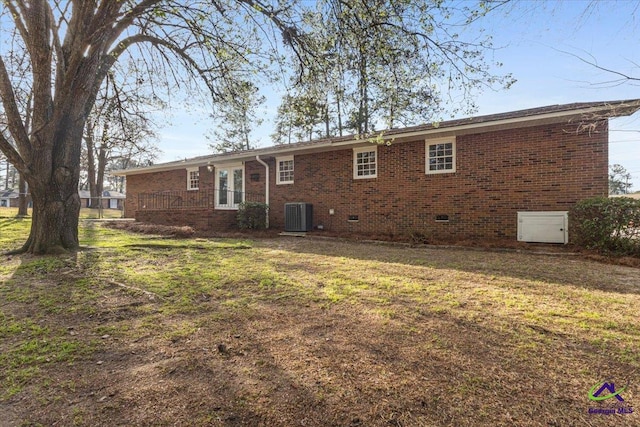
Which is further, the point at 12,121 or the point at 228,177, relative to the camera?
the point at 228,177

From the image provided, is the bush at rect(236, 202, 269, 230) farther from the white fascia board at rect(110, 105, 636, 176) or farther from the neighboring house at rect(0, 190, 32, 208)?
the neighboring house at rect(0, 190, 32, 208)

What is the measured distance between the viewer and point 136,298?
3.69 metres

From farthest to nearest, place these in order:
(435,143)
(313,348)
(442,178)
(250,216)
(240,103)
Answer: (250,216) < (435,143) < (442,178) < (240,103) < (313,348)

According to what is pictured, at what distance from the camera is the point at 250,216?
478 inches

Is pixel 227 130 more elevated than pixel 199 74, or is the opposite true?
pixel 227 130

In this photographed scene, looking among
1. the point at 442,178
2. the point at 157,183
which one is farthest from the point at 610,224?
the point at 157,183

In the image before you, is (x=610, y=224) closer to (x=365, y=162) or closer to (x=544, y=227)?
(x=544, y=227)

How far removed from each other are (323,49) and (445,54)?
2.03 metres

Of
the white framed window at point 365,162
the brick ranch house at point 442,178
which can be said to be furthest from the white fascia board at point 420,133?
the white framed window at point 365,162

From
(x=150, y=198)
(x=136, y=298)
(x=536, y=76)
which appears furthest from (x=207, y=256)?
(x=150, y=198)

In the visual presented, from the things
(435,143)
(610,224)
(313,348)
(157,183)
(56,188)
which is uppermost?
(435,143)

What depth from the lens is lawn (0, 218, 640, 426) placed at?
1.73m

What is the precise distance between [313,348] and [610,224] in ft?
24.2

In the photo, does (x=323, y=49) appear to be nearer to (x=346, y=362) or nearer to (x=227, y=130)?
(x=346, y=362)
